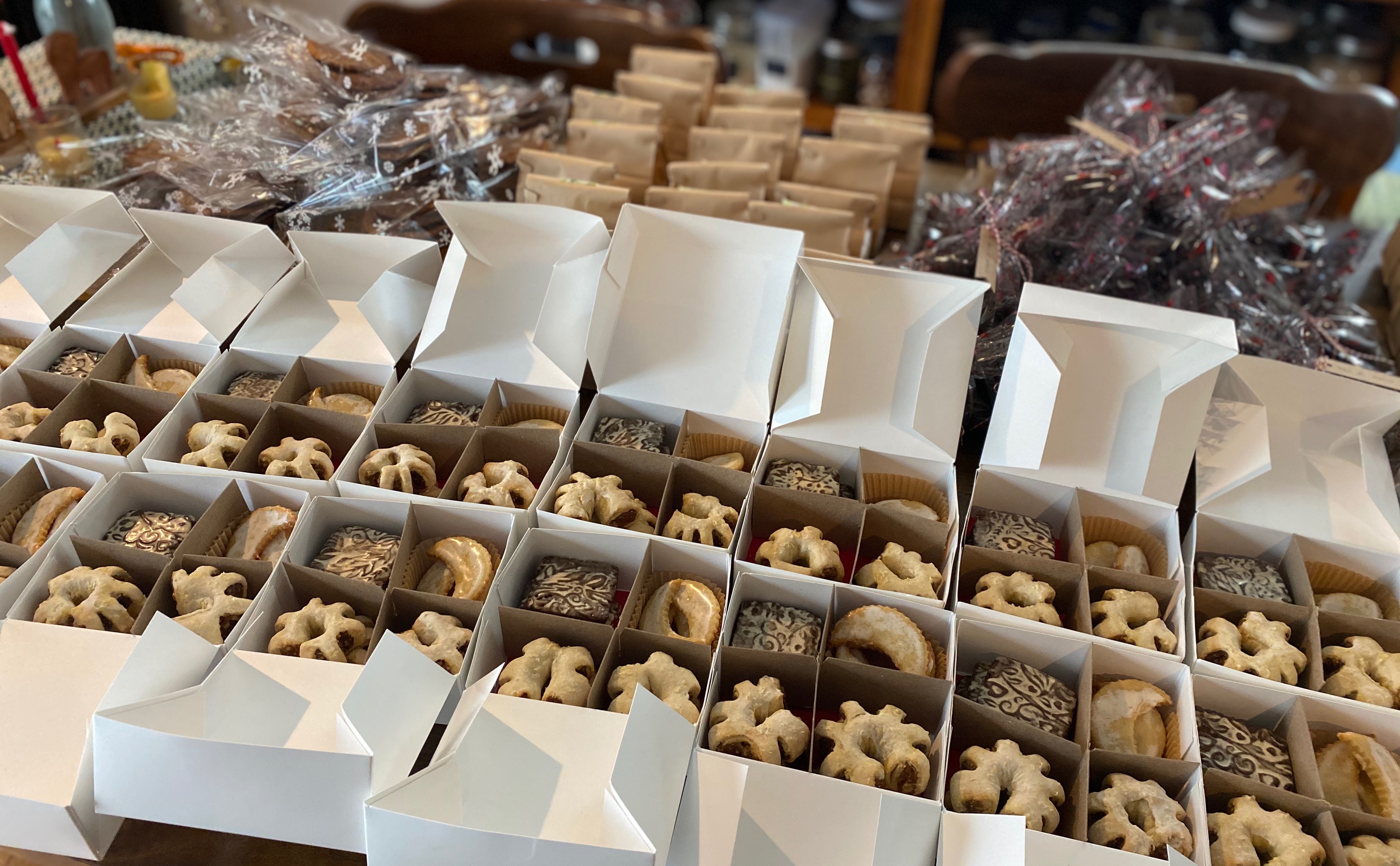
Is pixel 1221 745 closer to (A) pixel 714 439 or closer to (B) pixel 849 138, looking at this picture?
(A) pixel 714 439

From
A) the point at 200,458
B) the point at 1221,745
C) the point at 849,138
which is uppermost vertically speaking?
the point at 849,138

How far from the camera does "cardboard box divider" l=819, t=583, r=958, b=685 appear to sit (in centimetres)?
129

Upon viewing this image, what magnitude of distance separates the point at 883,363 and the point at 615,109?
1.30m

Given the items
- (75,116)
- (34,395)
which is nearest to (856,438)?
(34,395)

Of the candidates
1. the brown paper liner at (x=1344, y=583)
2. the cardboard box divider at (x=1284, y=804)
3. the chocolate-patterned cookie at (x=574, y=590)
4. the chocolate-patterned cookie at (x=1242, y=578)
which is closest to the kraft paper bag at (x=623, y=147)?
the chocolate-patterned cookie at (x=574, y=590)

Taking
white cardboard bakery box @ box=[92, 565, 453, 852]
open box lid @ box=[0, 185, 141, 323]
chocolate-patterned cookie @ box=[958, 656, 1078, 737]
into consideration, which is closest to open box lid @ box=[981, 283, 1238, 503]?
chocolate-patterned cookie @ box=[958, 656, 1078, 737]

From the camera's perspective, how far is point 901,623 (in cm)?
128

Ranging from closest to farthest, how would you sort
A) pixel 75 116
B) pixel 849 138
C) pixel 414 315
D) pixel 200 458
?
pixel 200 458
pixel 414 315
pixel 75 116
pixel 849 138

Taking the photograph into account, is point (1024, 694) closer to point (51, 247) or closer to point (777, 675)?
point (777, 675)

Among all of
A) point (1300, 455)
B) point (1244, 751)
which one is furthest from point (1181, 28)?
point (1244, 751)

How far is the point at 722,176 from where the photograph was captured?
2242mm

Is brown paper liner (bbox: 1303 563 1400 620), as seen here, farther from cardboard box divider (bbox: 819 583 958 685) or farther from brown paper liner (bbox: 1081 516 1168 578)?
cardboard box divider (bbox: 819 583 958 685)

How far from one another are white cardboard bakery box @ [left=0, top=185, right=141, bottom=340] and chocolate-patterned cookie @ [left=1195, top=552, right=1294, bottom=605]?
2.06 metres

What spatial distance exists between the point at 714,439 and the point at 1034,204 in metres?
1.05
